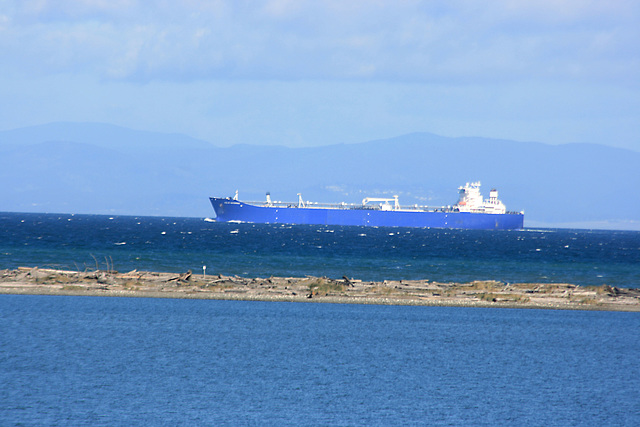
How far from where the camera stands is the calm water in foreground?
16906 millimetres

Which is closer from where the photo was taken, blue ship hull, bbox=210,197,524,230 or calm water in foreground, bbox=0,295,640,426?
calm water in foreground, bbox=0,295,640,426

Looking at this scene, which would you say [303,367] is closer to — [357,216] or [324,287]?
[324,287]

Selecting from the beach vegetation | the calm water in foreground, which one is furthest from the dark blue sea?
the beach vegetation

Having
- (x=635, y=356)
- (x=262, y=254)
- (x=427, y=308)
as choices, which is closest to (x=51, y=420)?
(x=635, y=356)

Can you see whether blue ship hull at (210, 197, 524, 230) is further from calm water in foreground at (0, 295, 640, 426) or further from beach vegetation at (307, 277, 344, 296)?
calm water in foreground at (0, 295, 640, 426)

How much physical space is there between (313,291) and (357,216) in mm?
149188

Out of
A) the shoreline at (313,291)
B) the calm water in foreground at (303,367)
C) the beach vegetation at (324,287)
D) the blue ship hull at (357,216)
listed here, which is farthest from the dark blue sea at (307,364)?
the blue ship hull at (357,216)

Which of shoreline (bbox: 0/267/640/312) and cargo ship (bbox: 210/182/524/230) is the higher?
cargo ship (bbox: 210/182/524/230)

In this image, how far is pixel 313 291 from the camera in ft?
129

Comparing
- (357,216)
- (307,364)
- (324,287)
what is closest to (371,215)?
(357,216)

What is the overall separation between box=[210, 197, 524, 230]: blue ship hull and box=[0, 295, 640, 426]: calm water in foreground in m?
148

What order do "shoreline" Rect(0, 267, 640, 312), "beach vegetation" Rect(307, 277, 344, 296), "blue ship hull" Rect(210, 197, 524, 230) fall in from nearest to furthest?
"shoreline" Rect(0, 267, 640, 312) < "beach vegetation" Rect(307, 277, 344, 296) < "blue ship hull" Rect(210, 197, 524, 230)

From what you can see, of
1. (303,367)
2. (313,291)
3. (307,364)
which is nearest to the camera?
(303,367)

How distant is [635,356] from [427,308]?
12.9 m
